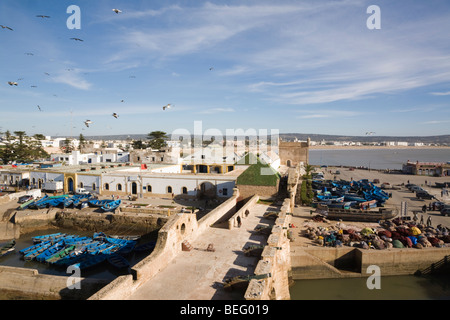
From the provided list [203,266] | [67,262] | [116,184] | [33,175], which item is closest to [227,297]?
[203,266]

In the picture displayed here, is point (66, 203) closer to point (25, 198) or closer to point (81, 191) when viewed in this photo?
point (81, 191)

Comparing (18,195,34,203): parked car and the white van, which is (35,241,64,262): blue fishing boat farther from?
(18,195,34,203): parked car

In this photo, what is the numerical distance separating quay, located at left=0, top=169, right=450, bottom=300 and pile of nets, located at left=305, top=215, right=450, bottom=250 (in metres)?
0.64

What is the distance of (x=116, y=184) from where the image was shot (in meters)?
26.7

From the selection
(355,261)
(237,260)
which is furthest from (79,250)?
(355,261)

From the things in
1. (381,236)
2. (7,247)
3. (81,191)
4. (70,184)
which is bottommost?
(7,247)

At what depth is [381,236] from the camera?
53.3ft

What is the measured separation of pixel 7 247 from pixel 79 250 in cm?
533

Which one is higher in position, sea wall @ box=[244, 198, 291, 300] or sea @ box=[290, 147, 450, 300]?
sea wall @ box=[244, 198, 291, 300]

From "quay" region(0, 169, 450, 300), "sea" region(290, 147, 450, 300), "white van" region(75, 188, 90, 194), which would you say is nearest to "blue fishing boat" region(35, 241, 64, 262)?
"quay" region(0, 169, 450, 300)

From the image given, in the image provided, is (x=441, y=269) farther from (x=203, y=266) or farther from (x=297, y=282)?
(x=203, y=266)

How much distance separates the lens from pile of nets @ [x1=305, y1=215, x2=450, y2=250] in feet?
49.8

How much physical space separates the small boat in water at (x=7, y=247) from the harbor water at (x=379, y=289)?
17393 millimetres

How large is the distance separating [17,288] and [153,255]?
846cm
